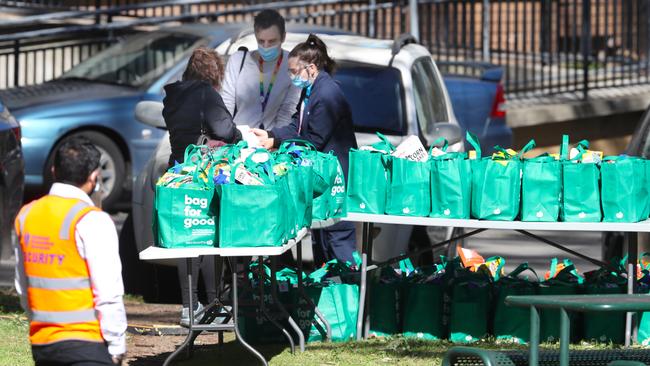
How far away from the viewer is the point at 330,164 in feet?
26.9

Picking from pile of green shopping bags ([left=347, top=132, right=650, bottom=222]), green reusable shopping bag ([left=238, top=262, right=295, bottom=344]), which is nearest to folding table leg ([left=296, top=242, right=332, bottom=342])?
green reusable shopping bag ([left=238, top=262, right=295, bottom=344])

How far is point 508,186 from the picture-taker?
8.16m

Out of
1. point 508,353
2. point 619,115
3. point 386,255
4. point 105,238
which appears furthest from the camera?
point 619,115

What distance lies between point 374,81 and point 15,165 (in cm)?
287

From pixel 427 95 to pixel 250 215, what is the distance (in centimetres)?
431

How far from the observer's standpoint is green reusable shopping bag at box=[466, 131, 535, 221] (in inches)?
321

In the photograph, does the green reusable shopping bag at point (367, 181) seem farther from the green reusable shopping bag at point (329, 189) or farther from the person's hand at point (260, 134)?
the person's hand at point (260, 134)

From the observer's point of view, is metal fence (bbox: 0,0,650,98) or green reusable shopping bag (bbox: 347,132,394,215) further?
metal fence (bbox: 0,0,650,98)

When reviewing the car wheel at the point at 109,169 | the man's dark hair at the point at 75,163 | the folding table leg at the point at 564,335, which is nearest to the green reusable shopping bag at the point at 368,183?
the folding table leg at the point at 564,335

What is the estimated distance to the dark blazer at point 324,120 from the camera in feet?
29.1

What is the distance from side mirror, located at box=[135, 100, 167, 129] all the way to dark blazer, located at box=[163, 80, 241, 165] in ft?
3.78

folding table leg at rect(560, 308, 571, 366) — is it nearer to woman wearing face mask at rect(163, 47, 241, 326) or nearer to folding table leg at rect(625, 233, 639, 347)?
folding table leg at rect(625, 233, 639, 347)

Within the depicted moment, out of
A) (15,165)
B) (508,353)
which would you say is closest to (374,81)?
(15,165)

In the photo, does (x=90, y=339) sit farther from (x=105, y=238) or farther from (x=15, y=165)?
(x=15, y=165)
